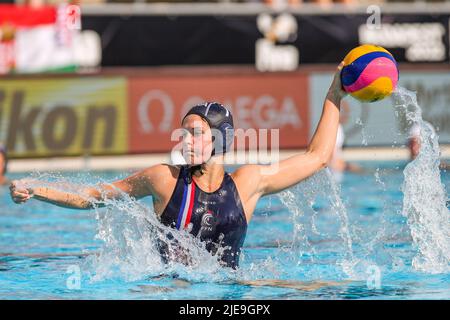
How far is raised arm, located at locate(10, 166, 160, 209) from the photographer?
5168 millimetres

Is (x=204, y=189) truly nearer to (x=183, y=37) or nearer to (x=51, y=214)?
(x=51, y=214)

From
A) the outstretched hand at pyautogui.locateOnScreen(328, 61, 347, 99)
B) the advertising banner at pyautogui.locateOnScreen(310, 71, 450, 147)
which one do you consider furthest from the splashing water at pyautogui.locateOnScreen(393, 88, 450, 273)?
the advertising banner at pyautogui.locateOnScreen(310, 71, 450, 147)

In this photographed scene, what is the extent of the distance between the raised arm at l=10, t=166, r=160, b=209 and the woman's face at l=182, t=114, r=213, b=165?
22 cm

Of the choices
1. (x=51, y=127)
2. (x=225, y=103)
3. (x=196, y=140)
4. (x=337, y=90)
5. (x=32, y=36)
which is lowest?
(x=196, y=140)

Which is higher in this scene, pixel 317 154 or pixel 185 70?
pixel 185 70

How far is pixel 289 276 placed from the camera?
627 cm

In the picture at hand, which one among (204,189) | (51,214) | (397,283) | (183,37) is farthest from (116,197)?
(183,37)

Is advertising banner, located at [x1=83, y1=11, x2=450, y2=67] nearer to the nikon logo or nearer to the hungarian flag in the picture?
the hungarian flag

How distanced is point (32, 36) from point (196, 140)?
10138 mm

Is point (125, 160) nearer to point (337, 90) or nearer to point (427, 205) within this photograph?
point (427, 205)

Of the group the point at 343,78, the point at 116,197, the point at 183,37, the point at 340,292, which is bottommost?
the point at 340,292

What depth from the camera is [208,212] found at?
17.9ft

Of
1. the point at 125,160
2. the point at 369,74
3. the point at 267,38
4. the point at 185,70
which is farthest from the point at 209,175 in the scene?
the point at 267,38

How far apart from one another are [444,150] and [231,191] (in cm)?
931
